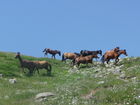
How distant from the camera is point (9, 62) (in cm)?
4500

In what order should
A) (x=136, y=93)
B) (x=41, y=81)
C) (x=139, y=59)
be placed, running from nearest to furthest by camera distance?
1. (x=136, y=93)
2. (x=41, y=81)
3. (x=139, y=59)

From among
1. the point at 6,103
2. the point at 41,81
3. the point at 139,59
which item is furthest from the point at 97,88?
the point at 139,59

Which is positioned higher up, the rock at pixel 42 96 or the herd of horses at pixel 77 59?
the herd of horses at pixel 77 59

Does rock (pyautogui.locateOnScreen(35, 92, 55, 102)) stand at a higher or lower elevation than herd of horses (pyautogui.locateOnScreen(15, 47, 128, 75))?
lower

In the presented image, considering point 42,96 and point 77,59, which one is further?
point 77,59

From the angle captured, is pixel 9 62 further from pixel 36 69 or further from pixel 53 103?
pixel 53 103

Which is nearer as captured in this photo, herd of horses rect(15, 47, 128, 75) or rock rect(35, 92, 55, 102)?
rock rect(35, 92, 55, 102)

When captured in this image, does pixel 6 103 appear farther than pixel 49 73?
No

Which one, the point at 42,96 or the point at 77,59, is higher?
the point at 77,59

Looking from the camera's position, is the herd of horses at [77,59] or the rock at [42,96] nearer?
the rock at [42,96]

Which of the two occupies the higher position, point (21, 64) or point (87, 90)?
point (21, 64)

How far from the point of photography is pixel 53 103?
20.1 m

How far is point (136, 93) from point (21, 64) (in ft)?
77.4

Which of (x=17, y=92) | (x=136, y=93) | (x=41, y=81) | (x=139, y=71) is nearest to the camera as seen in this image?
(x=136, y=93)
